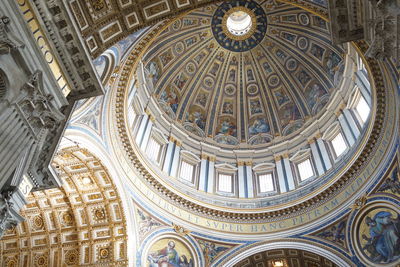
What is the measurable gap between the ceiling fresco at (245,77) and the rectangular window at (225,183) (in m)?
3.43

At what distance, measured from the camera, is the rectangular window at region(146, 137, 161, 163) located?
79.6 ft

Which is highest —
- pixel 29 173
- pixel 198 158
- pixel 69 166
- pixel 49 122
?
pixel 198 158

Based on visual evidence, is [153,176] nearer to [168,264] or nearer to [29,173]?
[168,264]

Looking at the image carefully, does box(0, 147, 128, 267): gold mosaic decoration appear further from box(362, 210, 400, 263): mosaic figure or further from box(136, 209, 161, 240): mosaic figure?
box(362, 210, 400, 263): mosaic figure

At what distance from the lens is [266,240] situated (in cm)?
2172

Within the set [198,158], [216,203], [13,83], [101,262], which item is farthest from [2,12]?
[198,158]

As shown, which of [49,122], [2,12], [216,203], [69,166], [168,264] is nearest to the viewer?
[2,12]

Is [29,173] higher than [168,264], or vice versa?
[168,264]

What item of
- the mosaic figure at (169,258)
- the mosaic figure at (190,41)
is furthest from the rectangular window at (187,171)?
the mosaic figure at (190,41)

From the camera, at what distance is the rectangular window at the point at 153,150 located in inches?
955

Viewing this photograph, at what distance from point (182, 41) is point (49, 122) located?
69.2 ft

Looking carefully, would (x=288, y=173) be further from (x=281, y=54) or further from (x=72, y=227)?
(x=72, y=227)

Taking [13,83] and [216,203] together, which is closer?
[13,83]

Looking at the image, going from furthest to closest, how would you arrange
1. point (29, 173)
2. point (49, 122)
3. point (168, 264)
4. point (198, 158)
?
point (198, 158) → point (168, 264) → point (29, 173) → point (49, 122)
